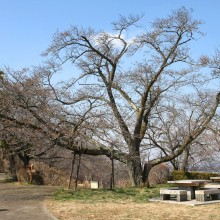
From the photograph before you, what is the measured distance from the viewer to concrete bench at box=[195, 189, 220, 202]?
35.9 ft

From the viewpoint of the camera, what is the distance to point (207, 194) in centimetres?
1120

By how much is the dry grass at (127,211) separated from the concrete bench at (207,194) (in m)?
0.86

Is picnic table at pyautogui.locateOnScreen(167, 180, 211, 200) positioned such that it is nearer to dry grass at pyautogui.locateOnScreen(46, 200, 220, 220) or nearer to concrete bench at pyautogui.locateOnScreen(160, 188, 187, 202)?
concrete bench at pyautogui.locateOnScreen(160, 188, 187, 202)

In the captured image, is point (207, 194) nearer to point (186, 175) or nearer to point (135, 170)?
point (135, 170)

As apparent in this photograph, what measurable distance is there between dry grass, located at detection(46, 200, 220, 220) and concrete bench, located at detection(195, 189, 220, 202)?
860 millimetres

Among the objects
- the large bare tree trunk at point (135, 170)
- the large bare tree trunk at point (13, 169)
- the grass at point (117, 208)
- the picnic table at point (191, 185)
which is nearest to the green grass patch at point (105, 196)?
the grass at point (117, 208)

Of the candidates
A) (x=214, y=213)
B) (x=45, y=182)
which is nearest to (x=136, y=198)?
(x=214, y=213)

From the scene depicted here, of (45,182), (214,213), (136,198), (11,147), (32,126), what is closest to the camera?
(214,213)

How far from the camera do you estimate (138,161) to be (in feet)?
60.4

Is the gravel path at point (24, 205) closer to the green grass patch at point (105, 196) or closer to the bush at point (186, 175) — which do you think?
the green grass patch at point (105, 196)

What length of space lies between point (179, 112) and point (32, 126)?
420 inches

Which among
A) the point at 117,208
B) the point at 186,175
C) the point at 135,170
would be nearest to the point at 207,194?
the point at 117,208

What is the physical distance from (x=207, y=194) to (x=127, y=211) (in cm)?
331

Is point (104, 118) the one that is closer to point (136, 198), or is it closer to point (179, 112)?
point (136, 198)
